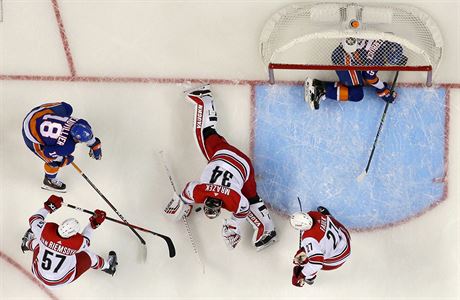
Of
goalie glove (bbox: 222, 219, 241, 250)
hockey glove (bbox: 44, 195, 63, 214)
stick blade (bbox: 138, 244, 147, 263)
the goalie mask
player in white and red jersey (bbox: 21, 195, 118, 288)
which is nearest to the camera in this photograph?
the goalie mask

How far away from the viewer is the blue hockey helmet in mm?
4211

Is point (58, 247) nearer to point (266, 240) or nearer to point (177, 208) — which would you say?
point (177, 208)

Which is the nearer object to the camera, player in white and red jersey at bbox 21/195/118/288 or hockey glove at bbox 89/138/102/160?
player in white and red jersey at bbox 21/195/118/288

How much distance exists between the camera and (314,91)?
14.8ft

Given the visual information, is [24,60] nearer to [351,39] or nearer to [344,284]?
[351,39]

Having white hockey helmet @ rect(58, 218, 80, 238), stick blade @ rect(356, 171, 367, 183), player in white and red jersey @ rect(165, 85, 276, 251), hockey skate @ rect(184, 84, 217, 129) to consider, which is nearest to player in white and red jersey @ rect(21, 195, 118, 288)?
white hockey helmet @ rect(58, 218, 80, 238)

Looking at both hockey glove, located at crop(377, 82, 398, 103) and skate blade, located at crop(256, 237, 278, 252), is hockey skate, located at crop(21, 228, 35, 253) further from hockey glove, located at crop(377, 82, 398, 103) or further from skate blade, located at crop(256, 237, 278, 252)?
hockey glove, located at crop(377, 82, 398, 103)

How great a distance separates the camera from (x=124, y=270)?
15.9 ft

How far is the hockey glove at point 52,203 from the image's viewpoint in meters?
4.45

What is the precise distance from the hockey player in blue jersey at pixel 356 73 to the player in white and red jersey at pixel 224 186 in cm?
72

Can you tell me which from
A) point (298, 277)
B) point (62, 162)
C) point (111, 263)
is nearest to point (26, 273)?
point (111, 263)

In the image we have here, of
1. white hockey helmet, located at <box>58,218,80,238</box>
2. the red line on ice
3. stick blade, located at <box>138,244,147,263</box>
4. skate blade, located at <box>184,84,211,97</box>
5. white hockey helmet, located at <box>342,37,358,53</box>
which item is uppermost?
white hockey helmet, located at <box>342,37,358,53</box>

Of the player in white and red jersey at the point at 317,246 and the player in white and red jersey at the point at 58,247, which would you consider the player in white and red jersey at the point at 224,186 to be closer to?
the player in white and red jersey at the point at 317,246

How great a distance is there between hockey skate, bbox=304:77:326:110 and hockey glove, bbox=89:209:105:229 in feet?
5.51
